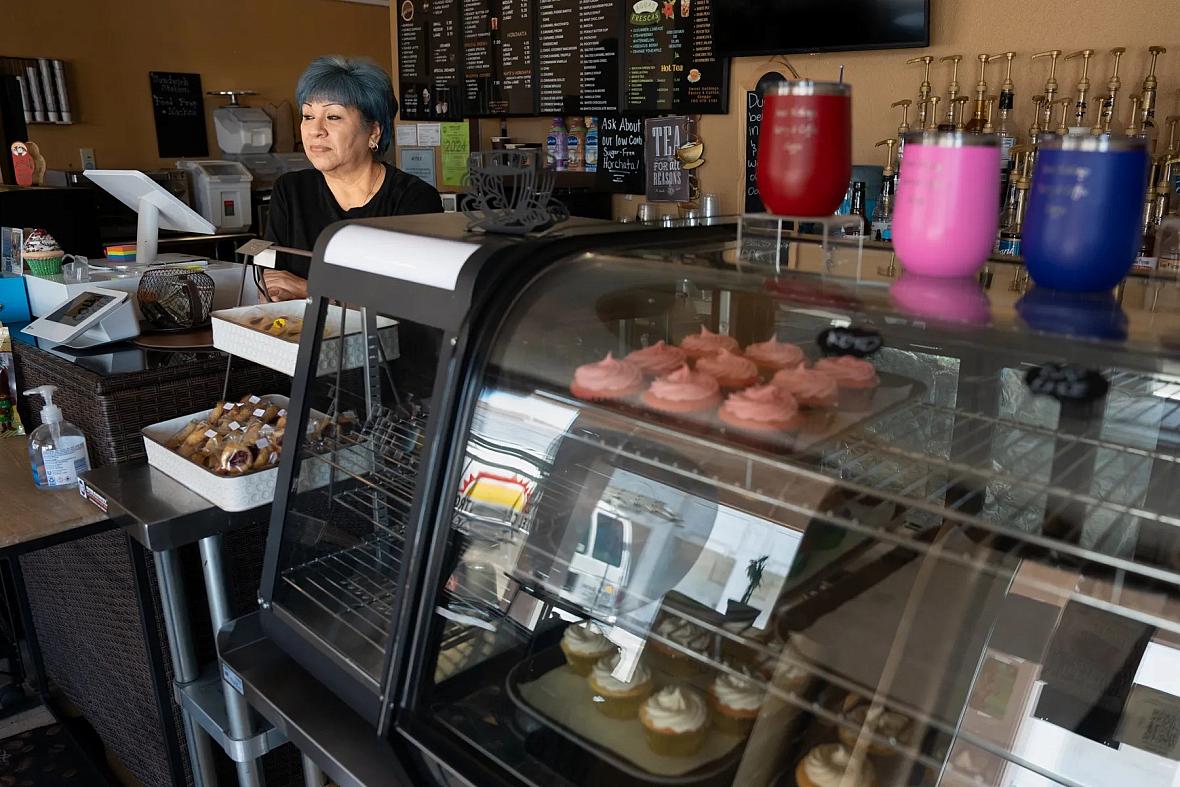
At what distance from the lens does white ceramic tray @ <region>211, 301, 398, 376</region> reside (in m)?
1.46

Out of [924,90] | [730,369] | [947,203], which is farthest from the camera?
[924,90]

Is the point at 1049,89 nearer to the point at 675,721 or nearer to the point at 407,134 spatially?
the point at 675,721

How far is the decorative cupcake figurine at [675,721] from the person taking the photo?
1.24 meters

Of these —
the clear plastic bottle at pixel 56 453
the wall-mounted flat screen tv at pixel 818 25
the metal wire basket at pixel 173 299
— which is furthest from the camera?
the wall-mounted flat screen tv at pixel 818 25

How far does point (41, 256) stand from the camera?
342cm

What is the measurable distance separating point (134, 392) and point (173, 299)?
0.66m

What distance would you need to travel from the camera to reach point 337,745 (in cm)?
129

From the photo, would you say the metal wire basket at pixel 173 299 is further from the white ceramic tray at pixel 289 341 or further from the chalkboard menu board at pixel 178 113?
the chalkboard menu board at pixel 178 113

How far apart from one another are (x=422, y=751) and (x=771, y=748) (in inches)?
18.7

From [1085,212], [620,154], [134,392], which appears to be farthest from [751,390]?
[620,154]

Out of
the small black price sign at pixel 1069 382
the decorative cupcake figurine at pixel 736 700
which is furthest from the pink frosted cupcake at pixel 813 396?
the decorative cupcake figurine at pixel 736 700

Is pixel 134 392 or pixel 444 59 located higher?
pixel 444 59

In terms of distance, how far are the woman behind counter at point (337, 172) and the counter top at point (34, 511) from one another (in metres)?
0.81

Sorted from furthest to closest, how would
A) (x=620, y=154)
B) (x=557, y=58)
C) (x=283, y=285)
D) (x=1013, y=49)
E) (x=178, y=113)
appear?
1. (x=178, y=113)
2. (x=557, y=58)
3. (x=620, y=154)
4. (x=1013, y=49)
5. (x=283, y=285)
